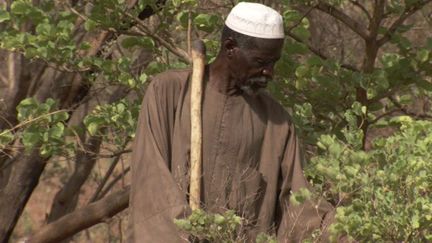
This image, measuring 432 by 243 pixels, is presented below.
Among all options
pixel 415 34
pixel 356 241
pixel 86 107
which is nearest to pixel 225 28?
pixel 356 241

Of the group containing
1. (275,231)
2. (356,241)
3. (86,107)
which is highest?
(356,241)

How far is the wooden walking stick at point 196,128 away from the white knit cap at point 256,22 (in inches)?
7.8

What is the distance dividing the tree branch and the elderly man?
1836mm

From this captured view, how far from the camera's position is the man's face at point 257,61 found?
5.06 meters

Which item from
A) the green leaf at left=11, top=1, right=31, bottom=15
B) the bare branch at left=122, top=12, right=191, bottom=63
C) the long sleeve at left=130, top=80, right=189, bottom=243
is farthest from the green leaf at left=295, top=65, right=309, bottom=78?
the green leaf at left=11, top=1, right=31, bottom=15

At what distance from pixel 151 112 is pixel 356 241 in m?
1.11

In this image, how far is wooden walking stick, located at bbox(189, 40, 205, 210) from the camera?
504cm

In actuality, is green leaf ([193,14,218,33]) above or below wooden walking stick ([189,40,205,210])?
above

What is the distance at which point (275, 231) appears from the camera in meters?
5.33

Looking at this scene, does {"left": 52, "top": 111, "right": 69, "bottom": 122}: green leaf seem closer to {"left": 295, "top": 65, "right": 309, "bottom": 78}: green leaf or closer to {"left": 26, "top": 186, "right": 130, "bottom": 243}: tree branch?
{"left": 26, "top": 186, "right": 130, "bottom": 243}: tree branch

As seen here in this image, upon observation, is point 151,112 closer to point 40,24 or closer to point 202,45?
point 202,45

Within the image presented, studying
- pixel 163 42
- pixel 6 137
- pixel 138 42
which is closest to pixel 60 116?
pixel 6 137

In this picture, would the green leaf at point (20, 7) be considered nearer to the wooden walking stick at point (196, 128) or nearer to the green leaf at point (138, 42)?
the green leaf at point (138, 42)

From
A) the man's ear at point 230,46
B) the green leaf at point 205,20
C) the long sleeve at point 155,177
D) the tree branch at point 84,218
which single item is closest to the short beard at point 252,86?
the man's ear at point 230,46
